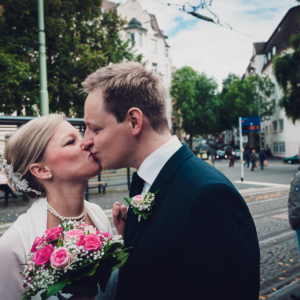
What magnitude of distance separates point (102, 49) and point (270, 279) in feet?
54.5

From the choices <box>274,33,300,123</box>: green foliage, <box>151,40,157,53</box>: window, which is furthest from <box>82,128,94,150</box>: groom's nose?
<box>151,40,157,53</box>: window

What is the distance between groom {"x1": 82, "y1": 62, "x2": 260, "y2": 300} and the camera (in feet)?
4.35

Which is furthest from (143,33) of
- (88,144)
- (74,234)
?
(74,234)

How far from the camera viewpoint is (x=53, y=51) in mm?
15992

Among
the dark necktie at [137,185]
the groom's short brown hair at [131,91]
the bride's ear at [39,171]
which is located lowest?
the dark necktie at [137,185]

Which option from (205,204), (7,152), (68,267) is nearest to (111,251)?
(68,267)

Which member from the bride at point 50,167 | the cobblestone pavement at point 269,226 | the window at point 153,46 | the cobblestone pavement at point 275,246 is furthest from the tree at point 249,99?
the bride at point 50,167

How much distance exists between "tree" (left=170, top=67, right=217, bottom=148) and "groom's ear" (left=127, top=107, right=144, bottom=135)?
152ft

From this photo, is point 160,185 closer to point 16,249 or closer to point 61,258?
point 61,258

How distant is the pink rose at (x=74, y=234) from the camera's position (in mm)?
1596

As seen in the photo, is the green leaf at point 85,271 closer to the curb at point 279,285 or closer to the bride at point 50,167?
the bride at point 50,167

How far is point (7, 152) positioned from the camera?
2414 mm

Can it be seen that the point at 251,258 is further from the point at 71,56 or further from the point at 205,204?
the point at 71,56

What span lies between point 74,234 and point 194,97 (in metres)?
47.9
